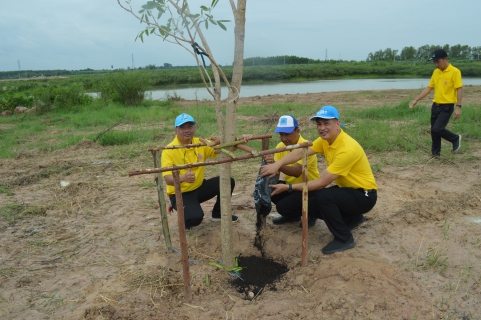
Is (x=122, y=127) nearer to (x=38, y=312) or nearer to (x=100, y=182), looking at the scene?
(x=100, y=182)

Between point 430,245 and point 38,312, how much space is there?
10.1 feet

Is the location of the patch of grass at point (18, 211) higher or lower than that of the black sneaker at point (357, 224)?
lower

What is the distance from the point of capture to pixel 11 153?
7.09 meters

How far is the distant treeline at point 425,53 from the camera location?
44.6m

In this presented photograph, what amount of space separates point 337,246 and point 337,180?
22.2 inches

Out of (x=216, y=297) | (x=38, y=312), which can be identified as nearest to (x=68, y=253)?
(x=38, y=312)

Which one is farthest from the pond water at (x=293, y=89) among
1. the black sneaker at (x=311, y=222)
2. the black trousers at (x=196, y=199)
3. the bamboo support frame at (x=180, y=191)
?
the bamboo support frame at (x=180, y=191)

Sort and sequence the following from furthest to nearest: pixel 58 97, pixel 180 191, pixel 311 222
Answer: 1. pixel 58 97
2. pixel 311 222
3. pixel 180 191

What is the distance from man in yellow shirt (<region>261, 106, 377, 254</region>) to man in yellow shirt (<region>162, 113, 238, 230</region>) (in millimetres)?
831

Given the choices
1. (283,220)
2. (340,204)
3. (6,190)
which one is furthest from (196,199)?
(6,190)

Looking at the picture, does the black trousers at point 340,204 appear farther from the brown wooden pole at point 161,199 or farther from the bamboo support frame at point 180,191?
the brown wooden pole at point 161,199

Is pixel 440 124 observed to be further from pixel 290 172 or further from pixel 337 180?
pixel 290 172

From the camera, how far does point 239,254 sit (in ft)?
11.1

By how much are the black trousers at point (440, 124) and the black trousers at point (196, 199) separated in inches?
139
